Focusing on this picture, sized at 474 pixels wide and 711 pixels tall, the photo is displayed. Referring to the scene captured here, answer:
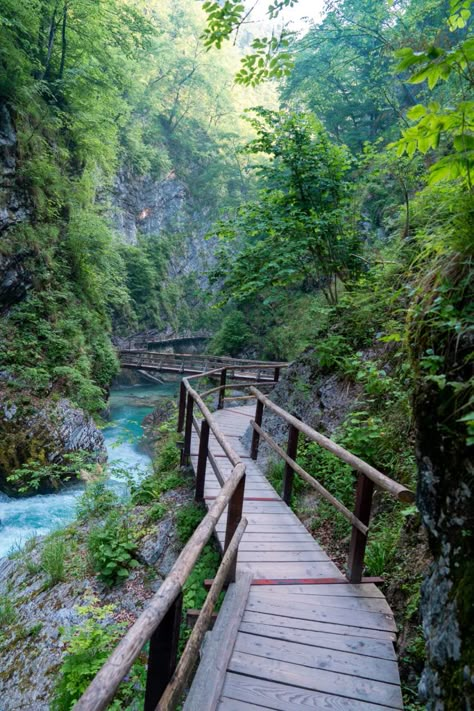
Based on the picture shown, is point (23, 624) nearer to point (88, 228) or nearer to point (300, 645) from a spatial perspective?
point (300, 645)

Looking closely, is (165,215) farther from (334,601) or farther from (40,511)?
(334,601)

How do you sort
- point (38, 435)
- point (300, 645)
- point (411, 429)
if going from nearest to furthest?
point (300, 645), point (411, 429), point (38, 435)

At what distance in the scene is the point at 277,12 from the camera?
9.09ft

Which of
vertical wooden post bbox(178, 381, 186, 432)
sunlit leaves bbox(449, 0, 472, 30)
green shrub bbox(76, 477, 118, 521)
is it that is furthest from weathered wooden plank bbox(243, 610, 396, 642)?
vertical wooden post bbox(178, 381, 186, 432)

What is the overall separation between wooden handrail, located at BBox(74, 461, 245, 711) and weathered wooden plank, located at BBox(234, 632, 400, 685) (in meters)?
0.84

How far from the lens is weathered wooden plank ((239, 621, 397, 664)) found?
7.75ft

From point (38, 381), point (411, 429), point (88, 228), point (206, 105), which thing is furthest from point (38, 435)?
point (206, 105)

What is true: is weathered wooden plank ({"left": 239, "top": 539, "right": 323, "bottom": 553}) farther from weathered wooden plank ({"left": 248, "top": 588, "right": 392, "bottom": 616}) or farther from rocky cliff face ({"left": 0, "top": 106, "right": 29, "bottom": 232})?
rocky cliff face ({"left": 0, "top": 106, "right": 29, "bottom": 232})

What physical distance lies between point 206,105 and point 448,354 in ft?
142

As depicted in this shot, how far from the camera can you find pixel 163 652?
1.59m

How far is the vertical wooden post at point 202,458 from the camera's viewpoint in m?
4.69

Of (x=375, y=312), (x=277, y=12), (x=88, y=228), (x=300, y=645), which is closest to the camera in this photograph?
(x=300, y=645)

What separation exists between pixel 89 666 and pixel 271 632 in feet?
6.25

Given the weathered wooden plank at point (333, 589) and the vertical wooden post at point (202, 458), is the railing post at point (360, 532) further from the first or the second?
the vertical wooden post at point (202, 458)
